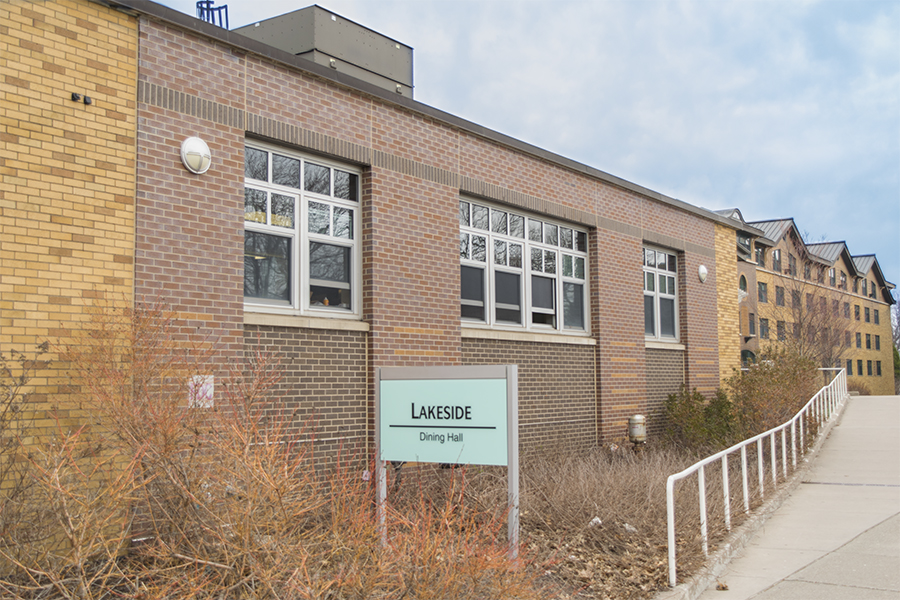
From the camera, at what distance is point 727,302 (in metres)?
20.4

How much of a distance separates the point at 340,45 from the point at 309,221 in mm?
3302

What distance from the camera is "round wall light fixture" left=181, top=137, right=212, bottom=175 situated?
28.2 ft

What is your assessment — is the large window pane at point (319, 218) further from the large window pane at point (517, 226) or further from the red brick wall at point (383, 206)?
the large window pane at point (517, 226)

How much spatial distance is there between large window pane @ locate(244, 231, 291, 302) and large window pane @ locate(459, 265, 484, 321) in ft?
10.5

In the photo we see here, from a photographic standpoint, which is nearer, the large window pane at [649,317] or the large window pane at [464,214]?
the large window pane at [464,214]

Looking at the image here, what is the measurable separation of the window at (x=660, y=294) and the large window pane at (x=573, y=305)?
8.79 feet

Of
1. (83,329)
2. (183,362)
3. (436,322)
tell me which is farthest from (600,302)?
(83,329)

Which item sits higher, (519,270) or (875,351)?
(519,270)

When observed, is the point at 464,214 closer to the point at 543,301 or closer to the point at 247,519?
the point at 543,301

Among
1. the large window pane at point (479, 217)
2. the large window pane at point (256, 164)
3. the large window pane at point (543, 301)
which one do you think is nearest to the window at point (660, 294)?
the large window pane at point (543, 301)

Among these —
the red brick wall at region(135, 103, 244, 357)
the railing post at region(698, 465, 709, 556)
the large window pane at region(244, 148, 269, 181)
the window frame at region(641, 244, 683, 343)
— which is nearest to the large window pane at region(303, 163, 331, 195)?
the large window pane at region(244, 148, 269, 181)

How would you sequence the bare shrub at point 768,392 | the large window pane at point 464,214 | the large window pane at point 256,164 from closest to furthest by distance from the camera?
the large window pane at point 256,164, the large window pane at point 464,214, the bare shrub at point 768,392

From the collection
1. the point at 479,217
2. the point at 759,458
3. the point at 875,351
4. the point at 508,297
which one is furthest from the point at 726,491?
the point at 875,351

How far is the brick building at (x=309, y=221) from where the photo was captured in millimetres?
7605
